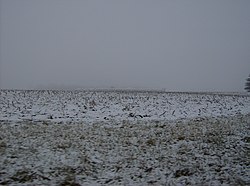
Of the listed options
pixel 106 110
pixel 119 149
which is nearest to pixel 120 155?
pixel 119 149

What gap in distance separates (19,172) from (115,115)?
942cm

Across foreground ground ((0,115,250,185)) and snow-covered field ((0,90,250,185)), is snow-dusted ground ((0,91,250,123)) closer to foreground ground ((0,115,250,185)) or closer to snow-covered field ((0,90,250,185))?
snow-covered field ((0,90,250,185))

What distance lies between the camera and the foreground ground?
8.20 meters

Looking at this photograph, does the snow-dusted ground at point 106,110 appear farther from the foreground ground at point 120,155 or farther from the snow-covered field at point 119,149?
the foreground ground at point 120,155

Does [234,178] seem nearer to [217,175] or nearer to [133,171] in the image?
[217,175]

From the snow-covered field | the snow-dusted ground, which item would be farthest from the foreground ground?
the snow-dusted ground

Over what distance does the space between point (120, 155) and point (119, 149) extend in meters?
0.53

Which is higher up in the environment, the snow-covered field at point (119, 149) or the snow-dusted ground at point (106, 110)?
the snow-dusted ground at point (106, 110)

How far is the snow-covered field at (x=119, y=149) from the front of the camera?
27.1 feet

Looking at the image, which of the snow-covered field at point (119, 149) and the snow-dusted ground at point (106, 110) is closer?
the snow-covered field at point (119, 149)

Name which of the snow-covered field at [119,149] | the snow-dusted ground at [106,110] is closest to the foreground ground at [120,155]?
the snow-covered field at [119,149]

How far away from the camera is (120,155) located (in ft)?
32.1

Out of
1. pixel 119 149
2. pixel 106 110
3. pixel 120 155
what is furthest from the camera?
pixel 106 110

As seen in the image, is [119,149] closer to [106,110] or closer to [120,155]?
[120,155]
